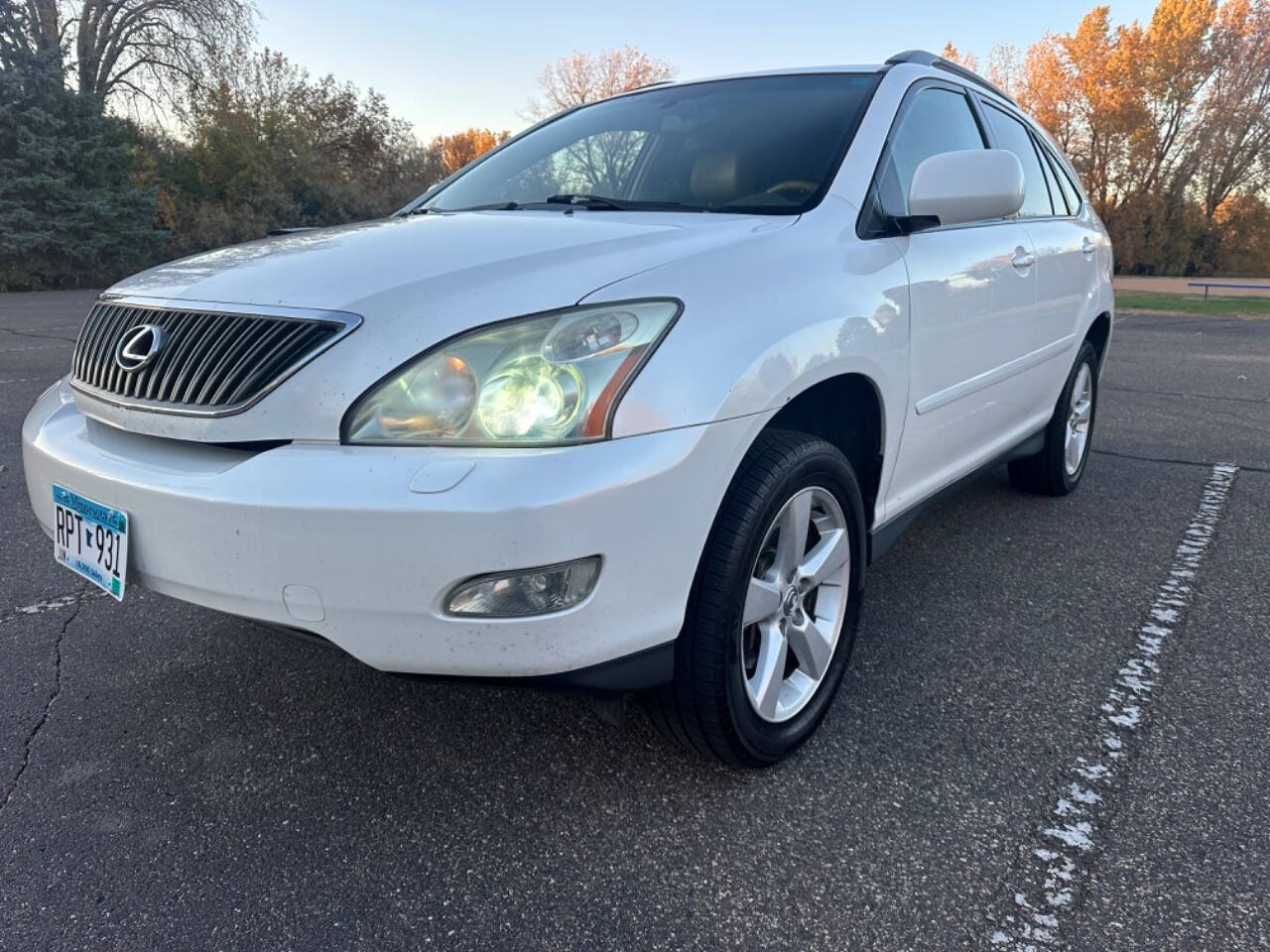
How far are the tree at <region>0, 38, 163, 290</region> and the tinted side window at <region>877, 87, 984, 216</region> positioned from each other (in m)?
20.3

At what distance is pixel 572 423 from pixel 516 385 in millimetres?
125

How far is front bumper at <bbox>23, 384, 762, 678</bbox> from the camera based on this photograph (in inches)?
58.5

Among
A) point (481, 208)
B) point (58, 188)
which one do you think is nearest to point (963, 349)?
point (481, 208)

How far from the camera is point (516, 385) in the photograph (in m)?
1.59

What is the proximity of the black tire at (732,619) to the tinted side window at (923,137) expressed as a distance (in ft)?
2.89

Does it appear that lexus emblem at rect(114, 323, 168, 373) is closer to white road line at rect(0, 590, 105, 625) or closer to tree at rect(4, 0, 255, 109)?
white road line at rect(0, 590, 105, 625)

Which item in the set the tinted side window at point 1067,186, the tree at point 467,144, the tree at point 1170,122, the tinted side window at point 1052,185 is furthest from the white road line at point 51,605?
the tree at point 467,144

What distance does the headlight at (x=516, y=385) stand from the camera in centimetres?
157

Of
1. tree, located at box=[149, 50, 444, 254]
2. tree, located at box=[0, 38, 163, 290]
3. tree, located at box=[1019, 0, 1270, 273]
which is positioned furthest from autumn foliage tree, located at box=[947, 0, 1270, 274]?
tree, located at box=[0, 38, 163, 290]

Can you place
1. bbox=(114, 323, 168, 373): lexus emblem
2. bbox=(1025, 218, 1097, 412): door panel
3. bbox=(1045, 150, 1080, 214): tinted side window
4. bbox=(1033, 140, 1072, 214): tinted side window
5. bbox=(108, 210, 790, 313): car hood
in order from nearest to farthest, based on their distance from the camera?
bbox=(108, 210, 790, 313): car hood < bbox=(114, 323, 168, 373): lexus emblem < bbox=(1025, 218, 1097, 412): door panel < bbox=(1033, 140, 1072, 214): tinted side window < bbox=(1045, 150, 1080, 214): tinted side window

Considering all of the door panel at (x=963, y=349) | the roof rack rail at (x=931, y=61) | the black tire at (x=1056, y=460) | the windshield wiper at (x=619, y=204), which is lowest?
the black tire at (x=1056, y=460)

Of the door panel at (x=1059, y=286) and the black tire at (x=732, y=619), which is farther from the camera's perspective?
the door panel at (x=1059, y=286)

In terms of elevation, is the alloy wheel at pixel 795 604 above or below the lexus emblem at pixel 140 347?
below

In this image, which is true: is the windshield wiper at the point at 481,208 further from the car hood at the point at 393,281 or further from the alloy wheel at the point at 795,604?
the alloy wheel at the point at 795,604
